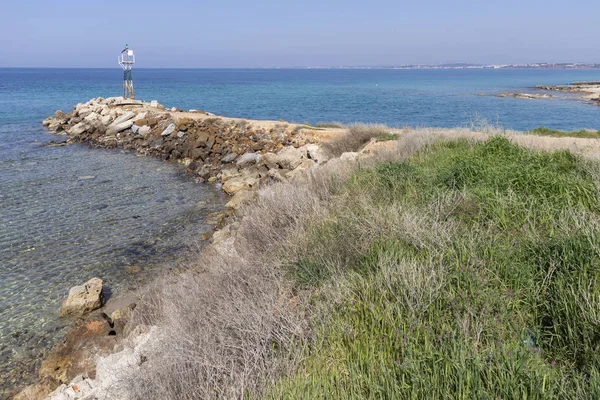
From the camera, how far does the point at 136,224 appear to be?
12.7m

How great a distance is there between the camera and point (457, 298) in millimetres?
3621

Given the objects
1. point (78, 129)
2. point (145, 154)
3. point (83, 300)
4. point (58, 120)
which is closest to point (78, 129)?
point (78, 129)

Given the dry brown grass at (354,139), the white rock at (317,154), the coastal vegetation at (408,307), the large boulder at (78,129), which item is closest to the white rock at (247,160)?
the white rock at (317,154)

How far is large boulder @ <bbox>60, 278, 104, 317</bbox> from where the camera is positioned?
788 centimetres

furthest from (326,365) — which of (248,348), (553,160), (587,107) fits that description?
(587,107)

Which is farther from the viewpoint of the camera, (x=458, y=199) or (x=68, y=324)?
(x=68, y=324)

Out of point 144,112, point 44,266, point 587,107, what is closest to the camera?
point 44,266

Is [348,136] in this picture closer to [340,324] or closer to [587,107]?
[340,324]

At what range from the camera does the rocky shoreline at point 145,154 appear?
5.93 metres

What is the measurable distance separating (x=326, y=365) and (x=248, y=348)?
2.49 ft

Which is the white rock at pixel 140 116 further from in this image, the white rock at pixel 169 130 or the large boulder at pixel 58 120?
the large boulder at pixel 58 120

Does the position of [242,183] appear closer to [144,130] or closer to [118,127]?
[144,130]

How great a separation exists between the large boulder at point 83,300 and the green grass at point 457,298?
478 cm

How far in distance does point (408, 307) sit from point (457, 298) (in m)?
0.42
